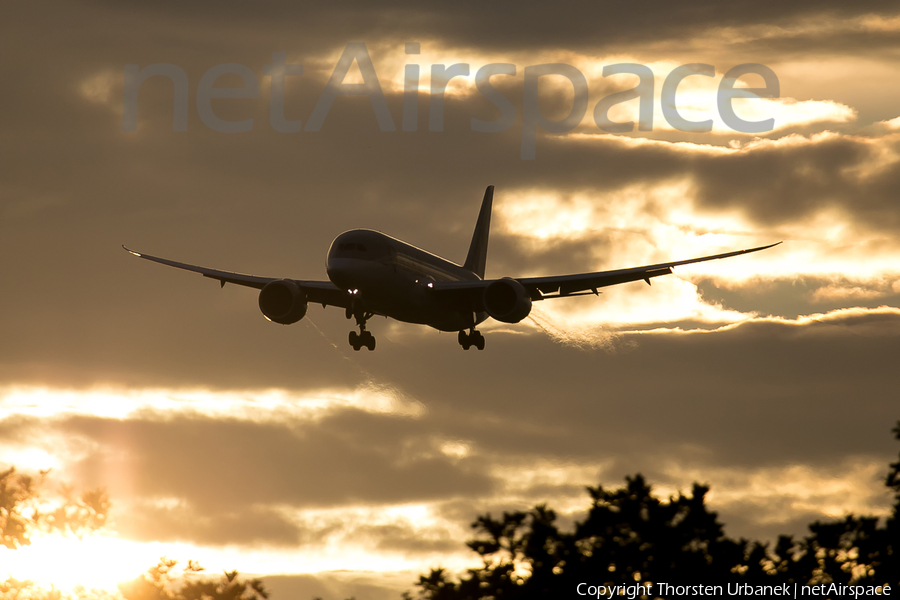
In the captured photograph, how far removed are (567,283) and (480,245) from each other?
83.1 feet

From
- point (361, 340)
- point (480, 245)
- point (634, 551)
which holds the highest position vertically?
point (480, 245)

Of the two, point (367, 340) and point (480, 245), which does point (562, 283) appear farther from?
point (480, 245)

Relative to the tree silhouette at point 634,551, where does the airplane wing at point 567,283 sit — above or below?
above

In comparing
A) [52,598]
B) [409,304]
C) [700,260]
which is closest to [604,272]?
[700,260]

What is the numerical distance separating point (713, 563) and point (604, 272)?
2871cm

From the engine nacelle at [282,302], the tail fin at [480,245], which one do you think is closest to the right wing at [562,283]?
the engine nacelle at [282,302]

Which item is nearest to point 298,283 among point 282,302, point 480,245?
point 282,302

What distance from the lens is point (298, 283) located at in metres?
64.1

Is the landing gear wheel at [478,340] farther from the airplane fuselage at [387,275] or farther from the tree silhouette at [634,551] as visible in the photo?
the tree silhouette at [634,551]

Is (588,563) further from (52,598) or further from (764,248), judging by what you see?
(52,598)

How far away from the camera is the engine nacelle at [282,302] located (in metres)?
63.2

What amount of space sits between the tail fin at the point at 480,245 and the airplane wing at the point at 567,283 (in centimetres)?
1988

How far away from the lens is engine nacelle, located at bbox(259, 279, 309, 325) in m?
63.2

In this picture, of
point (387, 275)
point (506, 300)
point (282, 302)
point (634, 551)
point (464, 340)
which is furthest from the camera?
point (464, 340)
